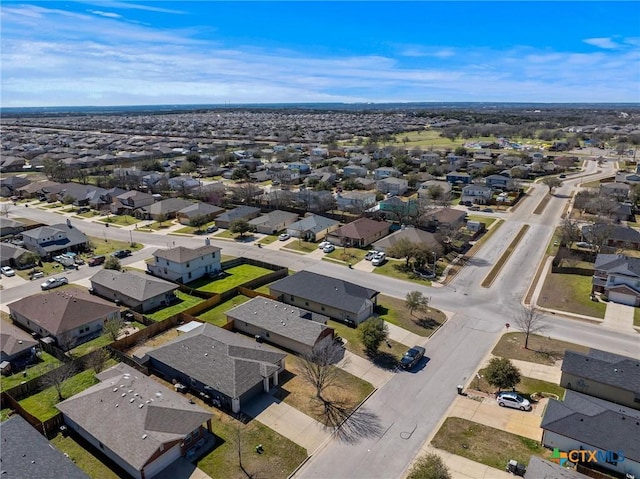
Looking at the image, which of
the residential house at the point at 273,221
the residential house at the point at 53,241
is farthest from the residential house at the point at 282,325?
the residential house at the point at 53,241

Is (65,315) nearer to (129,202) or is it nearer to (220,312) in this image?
(220,312)

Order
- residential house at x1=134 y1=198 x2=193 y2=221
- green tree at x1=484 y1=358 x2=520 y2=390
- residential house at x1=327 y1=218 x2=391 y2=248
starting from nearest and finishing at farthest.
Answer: green tree at x1=484 y1=358 x2=520 y2=390 < residential house at x1=327 y1=218 x2=391 y2=248 < residential house at x1=134 y1=198 x2=193 y2=221

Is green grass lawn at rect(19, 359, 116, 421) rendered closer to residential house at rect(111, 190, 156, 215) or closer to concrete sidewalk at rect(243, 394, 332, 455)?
concrete sidewalk at rect(243, 394, 332, 455)

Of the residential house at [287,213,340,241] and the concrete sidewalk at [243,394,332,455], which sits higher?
the residential house at [287,213,340,241]

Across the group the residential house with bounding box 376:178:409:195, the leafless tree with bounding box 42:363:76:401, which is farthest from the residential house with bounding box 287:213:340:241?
the leafless tree with bounding box 42:363:76:401

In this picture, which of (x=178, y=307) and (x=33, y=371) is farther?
(x=178, y=307)

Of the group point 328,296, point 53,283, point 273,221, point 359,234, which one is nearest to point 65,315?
point 53,283

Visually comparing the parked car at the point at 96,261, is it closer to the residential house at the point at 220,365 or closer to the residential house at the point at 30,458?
the residential house at the point at 220,365
